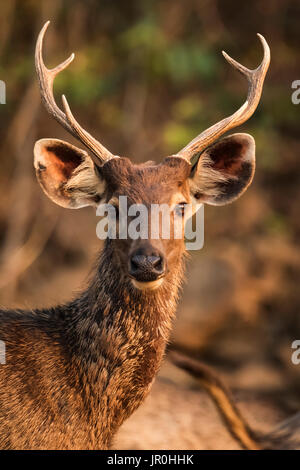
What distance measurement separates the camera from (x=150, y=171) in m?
3.95

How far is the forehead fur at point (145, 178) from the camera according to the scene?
151 inches

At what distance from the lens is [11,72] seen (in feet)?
33.0

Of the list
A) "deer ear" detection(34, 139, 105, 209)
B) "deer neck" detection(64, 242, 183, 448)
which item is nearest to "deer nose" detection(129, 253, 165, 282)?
"deer neck" detection(64, 242, 183, 448)

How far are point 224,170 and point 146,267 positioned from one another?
1.15 m

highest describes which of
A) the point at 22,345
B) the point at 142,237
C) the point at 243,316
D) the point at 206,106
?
the point at 206,106

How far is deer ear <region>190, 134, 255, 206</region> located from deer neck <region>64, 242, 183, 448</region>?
2.47 ft

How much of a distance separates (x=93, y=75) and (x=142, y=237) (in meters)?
6.80

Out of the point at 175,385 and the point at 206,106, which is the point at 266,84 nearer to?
the point at 206,106

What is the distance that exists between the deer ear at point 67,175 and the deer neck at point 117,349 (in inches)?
19.0

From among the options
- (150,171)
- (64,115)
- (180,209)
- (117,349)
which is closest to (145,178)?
(150,171)

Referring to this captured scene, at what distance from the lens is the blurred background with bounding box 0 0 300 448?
8641 mm

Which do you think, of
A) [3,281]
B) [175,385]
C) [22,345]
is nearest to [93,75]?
[3,281]

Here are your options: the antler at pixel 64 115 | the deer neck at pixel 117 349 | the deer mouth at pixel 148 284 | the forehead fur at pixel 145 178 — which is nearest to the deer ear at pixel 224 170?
the forehead fur at pixel 145 178

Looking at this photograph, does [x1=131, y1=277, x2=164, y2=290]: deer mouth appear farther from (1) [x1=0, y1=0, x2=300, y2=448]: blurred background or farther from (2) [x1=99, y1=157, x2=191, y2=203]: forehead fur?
(1) [x1=0, y1=0, x2=300, y2=448]: blurred background
